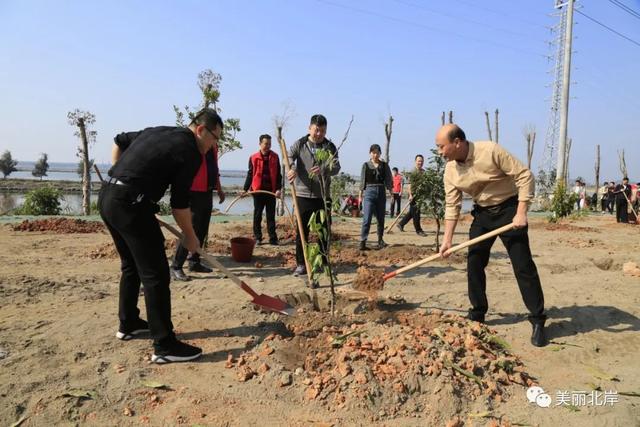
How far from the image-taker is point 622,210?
45.7 ft

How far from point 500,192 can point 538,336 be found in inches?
46.4

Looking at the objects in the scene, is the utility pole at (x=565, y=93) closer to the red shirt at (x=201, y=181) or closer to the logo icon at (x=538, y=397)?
the red shirt at (x=201, y=181)

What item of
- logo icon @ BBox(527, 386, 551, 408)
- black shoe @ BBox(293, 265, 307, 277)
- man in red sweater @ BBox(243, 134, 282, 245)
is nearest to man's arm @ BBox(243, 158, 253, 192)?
man in red sweater @ BBox(243, 134, 282, 245)

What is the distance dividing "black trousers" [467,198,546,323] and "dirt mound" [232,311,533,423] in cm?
38

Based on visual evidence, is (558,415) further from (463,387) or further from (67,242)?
(67,242)

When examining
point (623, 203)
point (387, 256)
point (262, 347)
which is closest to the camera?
point (262, 347)

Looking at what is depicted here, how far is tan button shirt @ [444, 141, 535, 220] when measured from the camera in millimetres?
3395

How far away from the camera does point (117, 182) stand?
2.88 m

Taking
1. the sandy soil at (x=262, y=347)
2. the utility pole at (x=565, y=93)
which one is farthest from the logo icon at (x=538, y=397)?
the utility pole at (x=565, y=93)

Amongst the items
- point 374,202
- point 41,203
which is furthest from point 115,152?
point 41,203

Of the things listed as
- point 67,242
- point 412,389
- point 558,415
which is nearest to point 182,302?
point 412,389

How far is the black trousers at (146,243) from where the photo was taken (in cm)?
288

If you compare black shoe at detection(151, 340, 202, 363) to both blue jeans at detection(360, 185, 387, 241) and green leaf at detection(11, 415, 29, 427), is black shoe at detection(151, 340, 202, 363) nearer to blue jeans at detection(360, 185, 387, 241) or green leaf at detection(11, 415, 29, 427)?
green leaf at detection(11, 415, 29, 427)

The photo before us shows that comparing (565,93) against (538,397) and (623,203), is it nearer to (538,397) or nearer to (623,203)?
(623,203)
